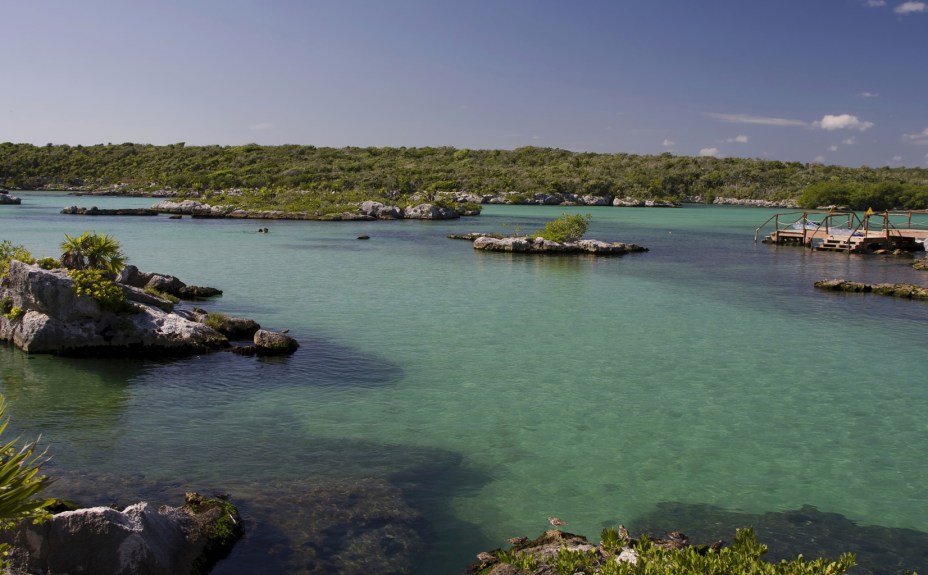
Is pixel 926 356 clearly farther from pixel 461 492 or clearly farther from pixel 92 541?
pixel 92 541

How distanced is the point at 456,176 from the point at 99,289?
13358 cm

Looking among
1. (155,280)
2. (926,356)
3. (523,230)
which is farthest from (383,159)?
(926,356)

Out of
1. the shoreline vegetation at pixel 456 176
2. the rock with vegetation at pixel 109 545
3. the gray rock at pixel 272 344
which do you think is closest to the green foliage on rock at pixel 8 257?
the gray rock at pixel 272 344

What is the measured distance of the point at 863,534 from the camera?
33.8 ft

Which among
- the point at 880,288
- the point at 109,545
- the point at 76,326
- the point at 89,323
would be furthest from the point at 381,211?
the point at 109,545

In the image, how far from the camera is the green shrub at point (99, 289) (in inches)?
765

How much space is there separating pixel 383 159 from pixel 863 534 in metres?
162

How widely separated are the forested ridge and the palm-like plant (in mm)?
100130

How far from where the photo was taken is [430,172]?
493ft

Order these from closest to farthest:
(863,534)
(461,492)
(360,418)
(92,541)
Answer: (92,541) → (863,534) → (461,492) → (360,418)

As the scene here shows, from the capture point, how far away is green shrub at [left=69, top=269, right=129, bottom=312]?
63.7 ft

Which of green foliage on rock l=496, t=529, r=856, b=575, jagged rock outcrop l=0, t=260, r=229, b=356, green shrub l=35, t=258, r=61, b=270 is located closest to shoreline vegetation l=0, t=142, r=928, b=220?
green shrub l=35, t=258, r=61, b=270

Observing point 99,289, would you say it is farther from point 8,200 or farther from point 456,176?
point 456,176

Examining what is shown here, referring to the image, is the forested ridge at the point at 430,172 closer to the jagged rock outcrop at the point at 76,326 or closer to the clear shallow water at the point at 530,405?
the clear shallow water at the point at 530,405
